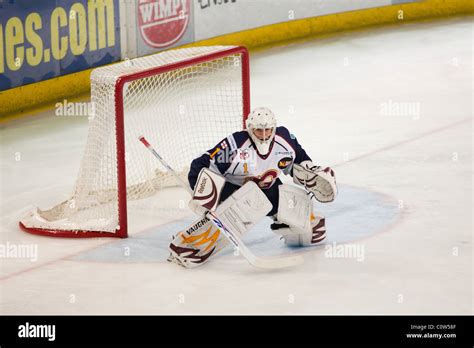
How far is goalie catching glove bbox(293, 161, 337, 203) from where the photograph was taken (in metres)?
6.36

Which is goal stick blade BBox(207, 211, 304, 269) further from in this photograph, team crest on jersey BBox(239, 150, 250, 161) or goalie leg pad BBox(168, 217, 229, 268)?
team crest on jersey BBox(239, 150, 250, 161)

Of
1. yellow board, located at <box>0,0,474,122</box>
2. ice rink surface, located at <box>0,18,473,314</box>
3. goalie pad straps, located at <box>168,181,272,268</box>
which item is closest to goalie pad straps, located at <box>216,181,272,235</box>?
goalie pad straps, located at <box>168,181,272,268</box>

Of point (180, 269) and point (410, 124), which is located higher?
point (410, 124)

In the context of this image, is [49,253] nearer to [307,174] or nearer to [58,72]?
[307,174]

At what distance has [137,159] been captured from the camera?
Answer: 7621mm

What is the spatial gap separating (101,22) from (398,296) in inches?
197

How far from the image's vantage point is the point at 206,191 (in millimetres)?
6133

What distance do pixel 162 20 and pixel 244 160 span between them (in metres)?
4.55

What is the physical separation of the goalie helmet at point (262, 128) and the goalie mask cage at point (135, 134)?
2.65 ft

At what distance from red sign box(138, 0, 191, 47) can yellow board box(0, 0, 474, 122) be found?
0.31 metres

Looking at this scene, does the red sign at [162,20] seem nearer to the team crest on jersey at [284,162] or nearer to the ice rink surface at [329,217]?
the ice rink surface at [329,217]

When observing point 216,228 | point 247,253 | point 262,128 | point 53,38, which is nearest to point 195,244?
point 216,228

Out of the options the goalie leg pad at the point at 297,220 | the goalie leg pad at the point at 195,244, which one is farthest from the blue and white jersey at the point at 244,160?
the goalie leg pad at the point at 195,244

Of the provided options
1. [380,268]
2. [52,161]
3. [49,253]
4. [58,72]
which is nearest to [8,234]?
[49,253]
